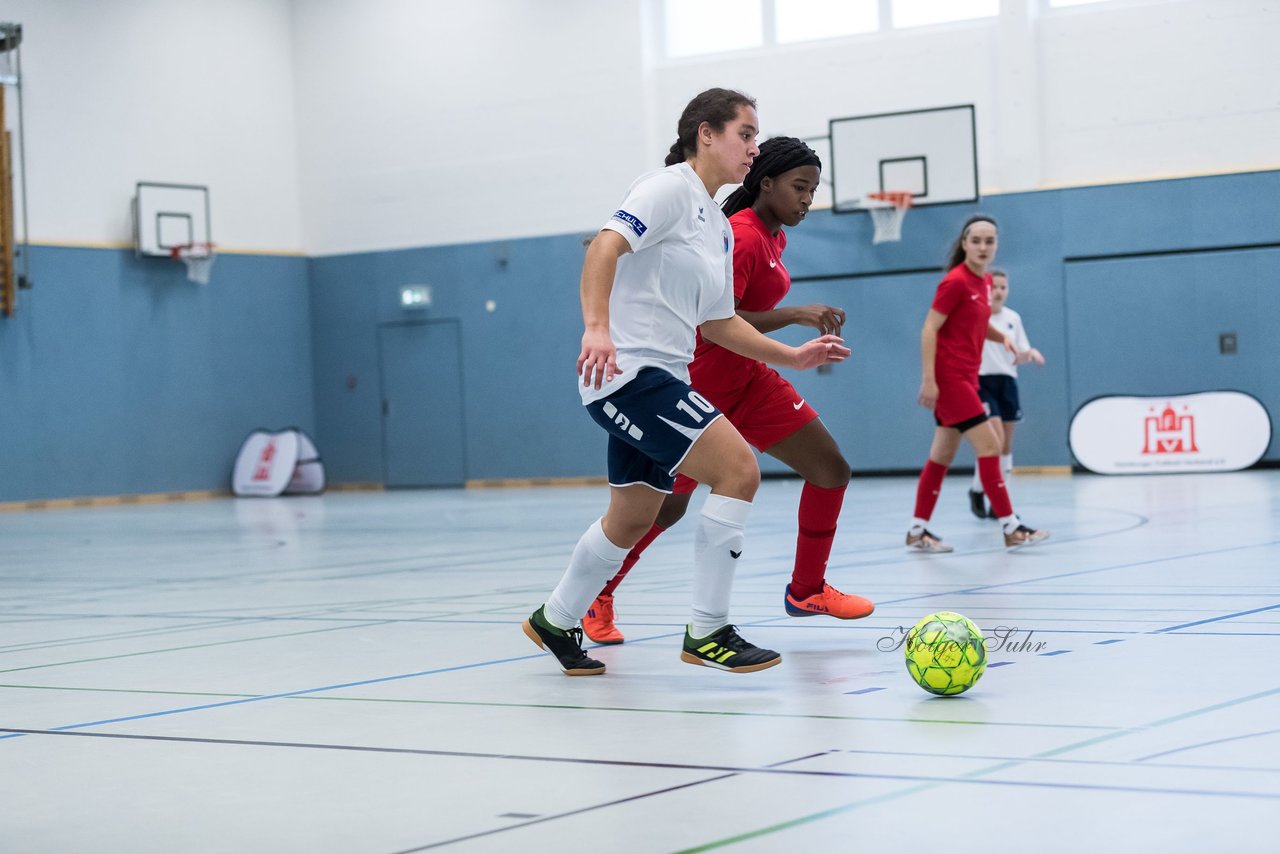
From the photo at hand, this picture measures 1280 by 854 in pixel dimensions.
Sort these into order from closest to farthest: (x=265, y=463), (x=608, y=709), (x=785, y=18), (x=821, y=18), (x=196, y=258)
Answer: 1. (x=608, y=709)
2. (x=821, y=18)
3. (x=785, y=18)
4. (x=196, y=258)
5. (x=265, y=463)

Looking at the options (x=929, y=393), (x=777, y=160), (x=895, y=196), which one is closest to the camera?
(x=777, y=160)

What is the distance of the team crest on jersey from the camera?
4316mm

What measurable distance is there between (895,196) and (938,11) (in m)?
2.50

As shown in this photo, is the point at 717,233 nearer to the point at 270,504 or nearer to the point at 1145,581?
the point at 1145,581

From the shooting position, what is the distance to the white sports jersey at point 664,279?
4.42m

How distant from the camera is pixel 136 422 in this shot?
22.3m

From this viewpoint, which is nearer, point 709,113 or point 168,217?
point 709,113

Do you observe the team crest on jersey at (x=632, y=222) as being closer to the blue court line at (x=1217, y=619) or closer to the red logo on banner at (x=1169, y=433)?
the blue court line at (x=1217, y=619)

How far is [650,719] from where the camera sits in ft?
12.5

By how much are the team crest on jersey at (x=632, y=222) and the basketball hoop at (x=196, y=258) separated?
1907 cm

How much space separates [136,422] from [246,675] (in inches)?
728

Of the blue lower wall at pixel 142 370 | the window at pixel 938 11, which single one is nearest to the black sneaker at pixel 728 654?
the window at pixel 938 11

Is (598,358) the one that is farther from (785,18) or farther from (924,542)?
(785,18)

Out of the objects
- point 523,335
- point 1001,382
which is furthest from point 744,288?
point 523,335
